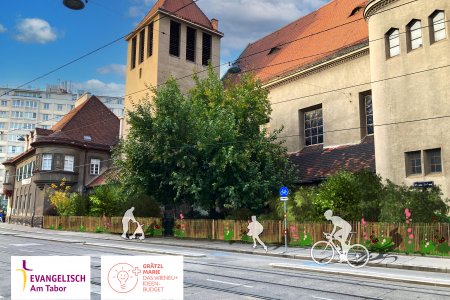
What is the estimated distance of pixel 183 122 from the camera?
26156mm

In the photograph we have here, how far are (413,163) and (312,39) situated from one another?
16572 millimetres

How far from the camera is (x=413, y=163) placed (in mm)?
21234

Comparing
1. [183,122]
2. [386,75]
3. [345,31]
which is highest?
[345,31]

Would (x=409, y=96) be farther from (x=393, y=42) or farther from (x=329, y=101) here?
(x=329, y=101)

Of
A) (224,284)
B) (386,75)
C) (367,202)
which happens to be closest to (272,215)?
(367,202)

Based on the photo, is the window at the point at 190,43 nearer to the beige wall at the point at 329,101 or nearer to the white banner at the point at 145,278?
the beige wall at the point at 329,101

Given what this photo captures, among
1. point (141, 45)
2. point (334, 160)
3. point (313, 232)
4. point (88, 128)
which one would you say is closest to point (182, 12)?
point (141, 45)

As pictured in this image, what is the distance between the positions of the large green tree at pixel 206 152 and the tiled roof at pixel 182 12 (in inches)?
651

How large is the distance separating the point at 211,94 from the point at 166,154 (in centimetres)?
593

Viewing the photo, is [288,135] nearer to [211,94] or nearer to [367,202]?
[211,94]

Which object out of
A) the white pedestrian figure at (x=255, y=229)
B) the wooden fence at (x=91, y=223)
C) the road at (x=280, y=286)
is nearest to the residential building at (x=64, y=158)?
the wooden fence at (x=91, y=223)

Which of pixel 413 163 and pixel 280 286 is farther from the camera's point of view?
pixel 413 163

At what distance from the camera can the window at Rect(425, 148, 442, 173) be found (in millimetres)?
20250

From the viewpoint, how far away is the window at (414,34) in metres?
21.6
